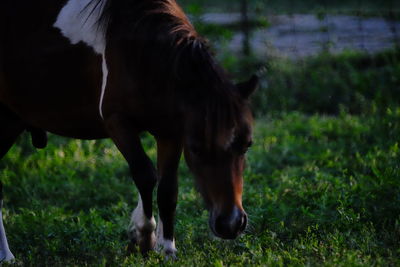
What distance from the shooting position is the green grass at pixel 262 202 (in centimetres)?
418

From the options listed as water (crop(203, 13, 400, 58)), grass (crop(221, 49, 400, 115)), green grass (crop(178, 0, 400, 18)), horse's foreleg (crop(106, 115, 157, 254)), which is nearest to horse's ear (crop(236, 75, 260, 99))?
horse's foreleg (crop(106, 115, 157, 254))

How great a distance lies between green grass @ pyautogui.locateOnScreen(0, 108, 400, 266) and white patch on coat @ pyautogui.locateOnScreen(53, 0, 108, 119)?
1.03 meters

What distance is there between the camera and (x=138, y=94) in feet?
13.0

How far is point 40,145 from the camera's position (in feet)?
17.1

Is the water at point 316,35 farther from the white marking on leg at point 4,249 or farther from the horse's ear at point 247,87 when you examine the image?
the horse's ear at point 247,87

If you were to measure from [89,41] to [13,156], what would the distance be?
2.57 metres

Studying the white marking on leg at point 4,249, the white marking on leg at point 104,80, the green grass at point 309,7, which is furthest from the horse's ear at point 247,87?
the green grass at point 309,7

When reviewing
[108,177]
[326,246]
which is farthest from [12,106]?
[326,246]

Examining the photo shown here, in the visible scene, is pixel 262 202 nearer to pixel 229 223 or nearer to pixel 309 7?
pixel 229 223

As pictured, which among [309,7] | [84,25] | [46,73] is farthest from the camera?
[309,7]

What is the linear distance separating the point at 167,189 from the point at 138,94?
1.92 ft

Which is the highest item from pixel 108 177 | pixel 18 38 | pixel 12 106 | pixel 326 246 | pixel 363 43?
pixel 18 38

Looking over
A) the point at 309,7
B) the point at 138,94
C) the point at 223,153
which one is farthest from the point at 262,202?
the point at 309,7

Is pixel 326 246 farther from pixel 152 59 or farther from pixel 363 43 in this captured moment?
pixel 363 43
